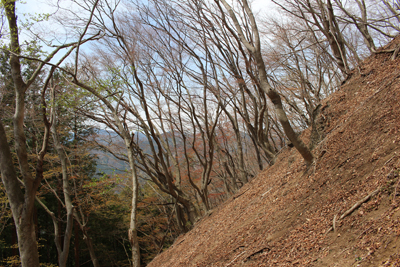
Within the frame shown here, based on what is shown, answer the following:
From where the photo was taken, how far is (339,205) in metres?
2.99

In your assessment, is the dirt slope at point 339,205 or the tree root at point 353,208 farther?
the tree root at point 353,208

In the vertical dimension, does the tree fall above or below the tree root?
above

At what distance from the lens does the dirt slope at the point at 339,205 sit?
2.30 m

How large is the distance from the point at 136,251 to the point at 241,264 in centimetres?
407

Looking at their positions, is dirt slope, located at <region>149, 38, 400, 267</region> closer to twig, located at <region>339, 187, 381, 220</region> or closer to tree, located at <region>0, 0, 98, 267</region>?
twig, located at <region>339, 187, 381, 220</region>

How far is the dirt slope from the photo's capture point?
230 centimetres

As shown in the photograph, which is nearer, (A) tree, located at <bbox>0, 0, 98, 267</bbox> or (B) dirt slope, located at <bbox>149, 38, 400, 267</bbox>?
(B) dirt slope, located at <bbox>149, 38, 400, 267</bbox>

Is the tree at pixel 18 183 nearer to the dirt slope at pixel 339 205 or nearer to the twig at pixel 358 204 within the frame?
the dirt slope at pixel 339 205

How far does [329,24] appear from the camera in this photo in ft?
22.8

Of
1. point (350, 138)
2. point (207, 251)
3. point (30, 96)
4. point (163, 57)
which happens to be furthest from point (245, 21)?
point (30, 96)

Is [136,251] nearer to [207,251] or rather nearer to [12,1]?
[207,251]

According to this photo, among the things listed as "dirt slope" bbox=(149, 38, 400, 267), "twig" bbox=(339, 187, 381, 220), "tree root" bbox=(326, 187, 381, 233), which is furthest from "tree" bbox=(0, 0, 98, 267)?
"twig" bbox=(339, 187, 381, 220)

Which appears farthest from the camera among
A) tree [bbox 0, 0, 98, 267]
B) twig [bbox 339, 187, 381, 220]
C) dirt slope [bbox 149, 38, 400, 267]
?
tree [bbox 0, 0, 98, 267]

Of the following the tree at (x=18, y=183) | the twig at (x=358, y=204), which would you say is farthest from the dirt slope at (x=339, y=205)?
the tree at (x=18, y=183)
